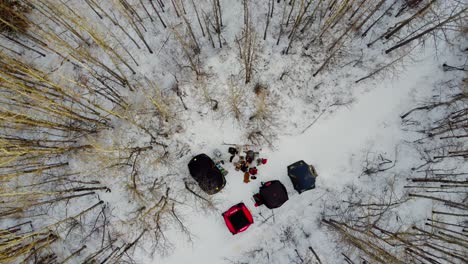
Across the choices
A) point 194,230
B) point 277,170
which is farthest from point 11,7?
point 277,170

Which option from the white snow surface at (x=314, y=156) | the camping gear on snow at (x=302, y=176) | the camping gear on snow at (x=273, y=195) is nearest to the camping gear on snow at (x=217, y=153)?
the white snow surface at (x=314, y=156)

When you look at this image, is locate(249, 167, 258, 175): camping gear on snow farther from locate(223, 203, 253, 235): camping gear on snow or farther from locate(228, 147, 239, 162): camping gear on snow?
locate(223, 203, 253, 235): camping gear on snow

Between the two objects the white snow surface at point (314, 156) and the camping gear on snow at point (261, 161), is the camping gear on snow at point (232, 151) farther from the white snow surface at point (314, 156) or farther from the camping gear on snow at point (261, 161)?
the camping gear on snow at point (261, 161)

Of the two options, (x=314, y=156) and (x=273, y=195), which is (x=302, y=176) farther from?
(x=273, y=195)

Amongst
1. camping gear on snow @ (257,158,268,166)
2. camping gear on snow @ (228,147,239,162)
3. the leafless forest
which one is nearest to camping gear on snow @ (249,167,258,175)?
camping gear on snow @ (257,158,268,166)

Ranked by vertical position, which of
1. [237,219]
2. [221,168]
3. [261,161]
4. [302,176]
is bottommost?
[237,219]

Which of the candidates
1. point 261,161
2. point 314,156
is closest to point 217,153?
point 261,161
